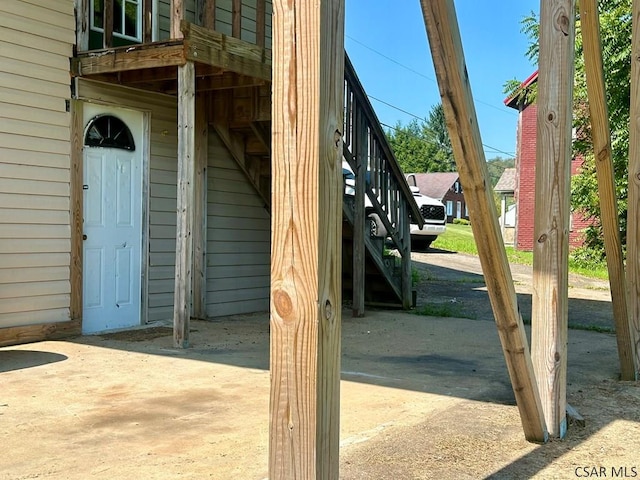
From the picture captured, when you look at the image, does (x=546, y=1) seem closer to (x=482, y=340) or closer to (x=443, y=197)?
(x=482, y=340)

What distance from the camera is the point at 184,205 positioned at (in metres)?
6.41

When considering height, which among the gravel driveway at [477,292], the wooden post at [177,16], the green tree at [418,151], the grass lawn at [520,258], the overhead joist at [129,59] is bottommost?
the gravel driveway at [477,292]

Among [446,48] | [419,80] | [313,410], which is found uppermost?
[419,80]

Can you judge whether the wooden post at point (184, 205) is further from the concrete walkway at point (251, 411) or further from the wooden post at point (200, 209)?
the wooden post at point (200, 209)

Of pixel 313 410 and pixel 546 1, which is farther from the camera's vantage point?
pixel 546 1

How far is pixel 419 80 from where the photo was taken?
53781 mm

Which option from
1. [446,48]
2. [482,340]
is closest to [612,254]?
[482,340]

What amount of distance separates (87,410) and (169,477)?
4.71ft

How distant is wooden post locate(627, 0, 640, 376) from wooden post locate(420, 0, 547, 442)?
6.95 feet

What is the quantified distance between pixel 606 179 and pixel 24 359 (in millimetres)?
4820

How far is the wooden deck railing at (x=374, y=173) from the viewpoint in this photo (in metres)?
8.58

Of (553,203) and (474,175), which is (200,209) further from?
(474,175)

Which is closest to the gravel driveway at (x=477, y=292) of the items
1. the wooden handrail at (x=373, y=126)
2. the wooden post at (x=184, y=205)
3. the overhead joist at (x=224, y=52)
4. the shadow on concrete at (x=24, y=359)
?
the wooden handrail at (x=373, y=126)

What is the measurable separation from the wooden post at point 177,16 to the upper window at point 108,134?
1528 mm
